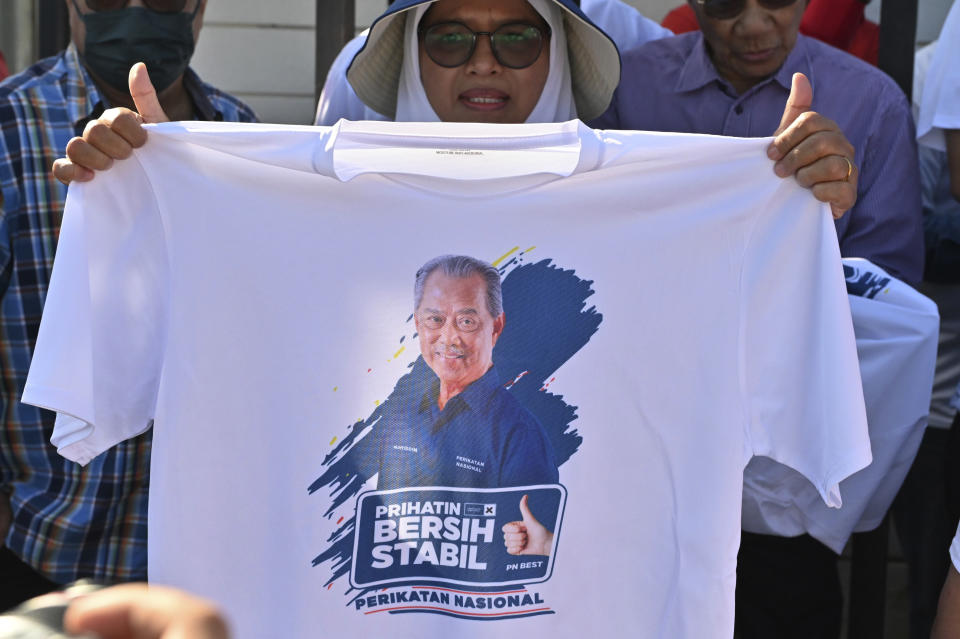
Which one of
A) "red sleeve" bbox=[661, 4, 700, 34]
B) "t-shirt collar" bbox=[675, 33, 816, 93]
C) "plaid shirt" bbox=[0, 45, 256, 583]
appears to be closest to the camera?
"plaid shirt" bbox=[0, 45, 256, 583]

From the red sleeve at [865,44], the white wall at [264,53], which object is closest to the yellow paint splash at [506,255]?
the red sleeve at [865,44]

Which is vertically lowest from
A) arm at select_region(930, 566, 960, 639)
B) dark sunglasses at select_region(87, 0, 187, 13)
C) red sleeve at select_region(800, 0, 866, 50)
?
arm at select_region(930, 566, 960, 639)

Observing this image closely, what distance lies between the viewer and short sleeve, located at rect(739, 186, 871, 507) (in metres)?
1.91

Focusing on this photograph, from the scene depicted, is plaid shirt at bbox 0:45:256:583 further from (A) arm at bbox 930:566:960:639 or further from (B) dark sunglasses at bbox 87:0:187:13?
(A) arm at bbox 930:566:960:639

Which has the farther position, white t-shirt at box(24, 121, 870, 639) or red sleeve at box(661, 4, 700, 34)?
red sleeve at box(661, 4, 700, 34)

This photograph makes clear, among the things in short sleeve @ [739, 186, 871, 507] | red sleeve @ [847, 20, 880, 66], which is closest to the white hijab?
short sleeve @ [739, 186, 871, 507]

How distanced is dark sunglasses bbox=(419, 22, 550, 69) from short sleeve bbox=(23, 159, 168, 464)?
0.70 metres

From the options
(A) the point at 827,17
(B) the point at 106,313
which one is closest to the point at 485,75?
(B) the point at 106,313

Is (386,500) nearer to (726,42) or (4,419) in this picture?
(4,419)

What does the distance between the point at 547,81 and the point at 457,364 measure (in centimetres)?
75

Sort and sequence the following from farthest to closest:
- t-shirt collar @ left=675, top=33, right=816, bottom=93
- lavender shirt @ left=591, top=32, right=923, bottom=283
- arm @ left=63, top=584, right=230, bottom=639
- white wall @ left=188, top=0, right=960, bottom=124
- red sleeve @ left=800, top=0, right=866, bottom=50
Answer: white wall @ left=188, top=0, right=960, bottom=124 < red sleeve @ left=800, top=0, right=866, bottom=50 < t-shirt collar @ left=675, top=33, right=816, bottom=93 < lavender shirt @ left=591, top=32, right=923, bottom=283 < arm @ left=63, top=584, right=230, bottom=639

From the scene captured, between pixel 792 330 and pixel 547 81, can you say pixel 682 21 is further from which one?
pixel 792 330

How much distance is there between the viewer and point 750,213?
1935mm

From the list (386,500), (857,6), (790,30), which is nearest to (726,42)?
(790,30)
